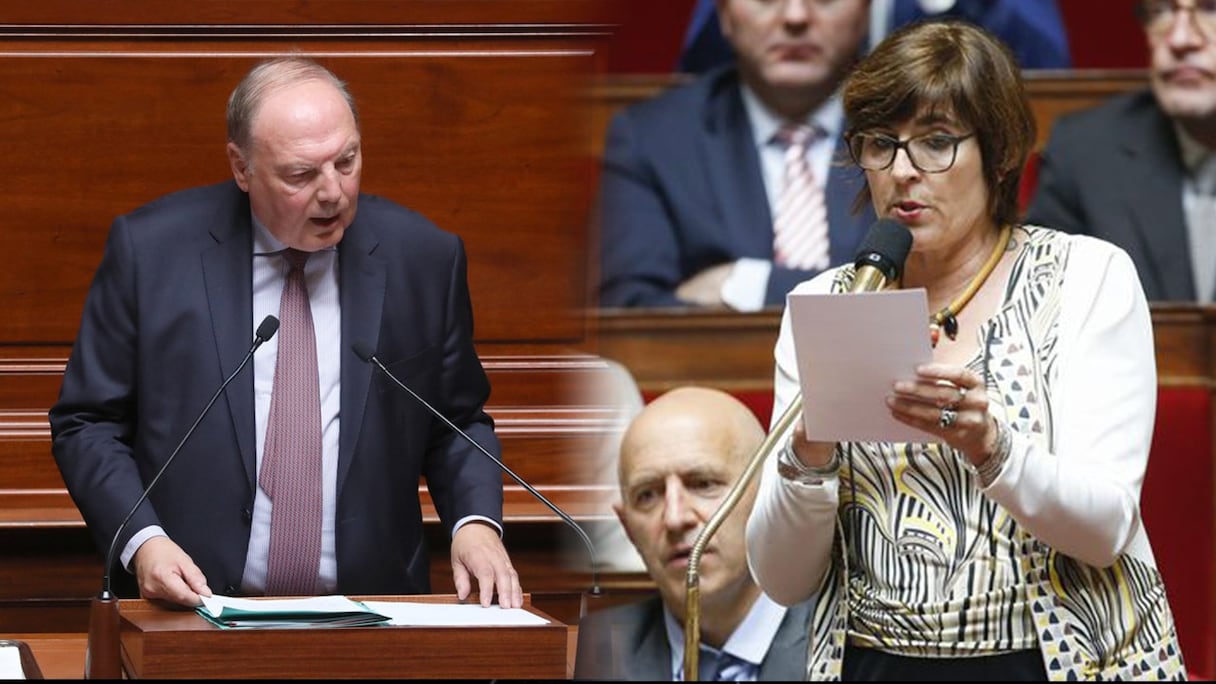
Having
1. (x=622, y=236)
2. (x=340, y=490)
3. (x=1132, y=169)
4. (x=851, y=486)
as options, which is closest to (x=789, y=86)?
(x=622, y=236)

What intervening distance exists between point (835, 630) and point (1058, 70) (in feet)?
5.19

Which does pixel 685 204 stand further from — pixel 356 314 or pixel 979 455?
pixel 979 455

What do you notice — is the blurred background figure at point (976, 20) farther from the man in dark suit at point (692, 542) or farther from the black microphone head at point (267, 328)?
the black microphone head at point (267, 328)

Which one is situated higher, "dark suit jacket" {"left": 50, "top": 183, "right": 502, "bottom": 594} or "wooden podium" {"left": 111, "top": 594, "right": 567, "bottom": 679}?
"dark suit jacket" {"left": 50, "top": 183, "right": 502, "bottom": 594}

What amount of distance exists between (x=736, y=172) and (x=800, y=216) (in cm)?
14

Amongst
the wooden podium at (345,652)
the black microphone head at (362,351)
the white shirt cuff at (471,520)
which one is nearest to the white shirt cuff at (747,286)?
the white shirt cuff at (471,520)

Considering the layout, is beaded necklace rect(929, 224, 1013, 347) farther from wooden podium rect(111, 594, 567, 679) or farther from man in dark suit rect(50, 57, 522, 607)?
man in dark suit rect(50, 57, 522, 607)

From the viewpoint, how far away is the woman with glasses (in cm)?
121

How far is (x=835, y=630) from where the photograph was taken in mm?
1325

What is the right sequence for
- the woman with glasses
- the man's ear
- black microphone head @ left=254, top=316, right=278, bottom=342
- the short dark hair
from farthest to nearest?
the man's ear, black microphone head @ left=254, top=316, right=278, bottom=342, the short dark hair, the woman with glasses

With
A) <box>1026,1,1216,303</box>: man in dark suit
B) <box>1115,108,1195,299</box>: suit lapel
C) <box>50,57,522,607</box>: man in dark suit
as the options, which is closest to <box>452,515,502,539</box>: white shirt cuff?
<box>50,57,522,607</box>: man in dark suit

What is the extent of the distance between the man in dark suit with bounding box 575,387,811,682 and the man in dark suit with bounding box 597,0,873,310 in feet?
1.26

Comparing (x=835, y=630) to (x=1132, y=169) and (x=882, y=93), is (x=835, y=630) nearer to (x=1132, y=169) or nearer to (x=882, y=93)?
(x=882, y=93)

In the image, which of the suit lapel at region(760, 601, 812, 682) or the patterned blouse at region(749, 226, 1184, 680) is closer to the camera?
the patterned blouse at region(749, 226, 1184, 680)
